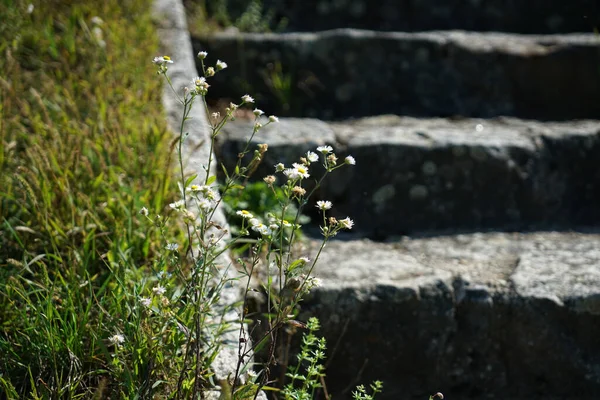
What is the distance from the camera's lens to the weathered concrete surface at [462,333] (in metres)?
2.76

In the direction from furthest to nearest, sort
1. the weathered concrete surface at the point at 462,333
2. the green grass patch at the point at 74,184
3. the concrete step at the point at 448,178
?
the concrete step at the point at 448,178, the weathered concrete surface at the point at 462,333, the green grass patch at the point at 74,184

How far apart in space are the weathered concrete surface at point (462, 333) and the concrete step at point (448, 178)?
0.69 m

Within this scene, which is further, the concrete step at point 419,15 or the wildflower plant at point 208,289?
the concrete step at point 419,15

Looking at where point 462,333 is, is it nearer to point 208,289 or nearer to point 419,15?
point 208,289

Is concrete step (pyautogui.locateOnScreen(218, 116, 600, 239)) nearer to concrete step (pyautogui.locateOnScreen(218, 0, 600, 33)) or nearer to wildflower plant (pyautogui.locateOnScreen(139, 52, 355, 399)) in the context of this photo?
wildflower plant (pyautogui.locateOnScreen(139, 52, 355, 399))

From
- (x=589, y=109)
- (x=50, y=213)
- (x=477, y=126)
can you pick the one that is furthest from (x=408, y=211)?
(x=50, y=213)

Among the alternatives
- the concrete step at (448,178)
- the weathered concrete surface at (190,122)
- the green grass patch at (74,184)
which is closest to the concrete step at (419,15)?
the weathered concrete surface at (190,122)

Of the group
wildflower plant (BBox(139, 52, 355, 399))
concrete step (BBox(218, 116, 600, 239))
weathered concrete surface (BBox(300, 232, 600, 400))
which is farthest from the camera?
concrete step (BBox(218, 116, 600, 239))

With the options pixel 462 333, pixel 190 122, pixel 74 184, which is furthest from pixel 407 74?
pixel 74 184

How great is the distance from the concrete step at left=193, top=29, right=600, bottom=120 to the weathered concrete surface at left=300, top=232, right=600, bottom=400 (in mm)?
1655

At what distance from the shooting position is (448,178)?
3572 mm

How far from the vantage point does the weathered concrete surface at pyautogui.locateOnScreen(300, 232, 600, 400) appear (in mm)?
2764

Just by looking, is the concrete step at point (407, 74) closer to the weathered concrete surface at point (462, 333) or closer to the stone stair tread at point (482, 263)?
the stone stair tread at point (482, 263)

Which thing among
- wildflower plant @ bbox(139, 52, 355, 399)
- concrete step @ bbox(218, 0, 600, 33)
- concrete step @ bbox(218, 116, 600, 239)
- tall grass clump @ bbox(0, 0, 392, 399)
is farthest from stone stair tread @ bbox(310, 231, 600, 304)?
concrete step @ bbox(218, 0, 600, 33)
